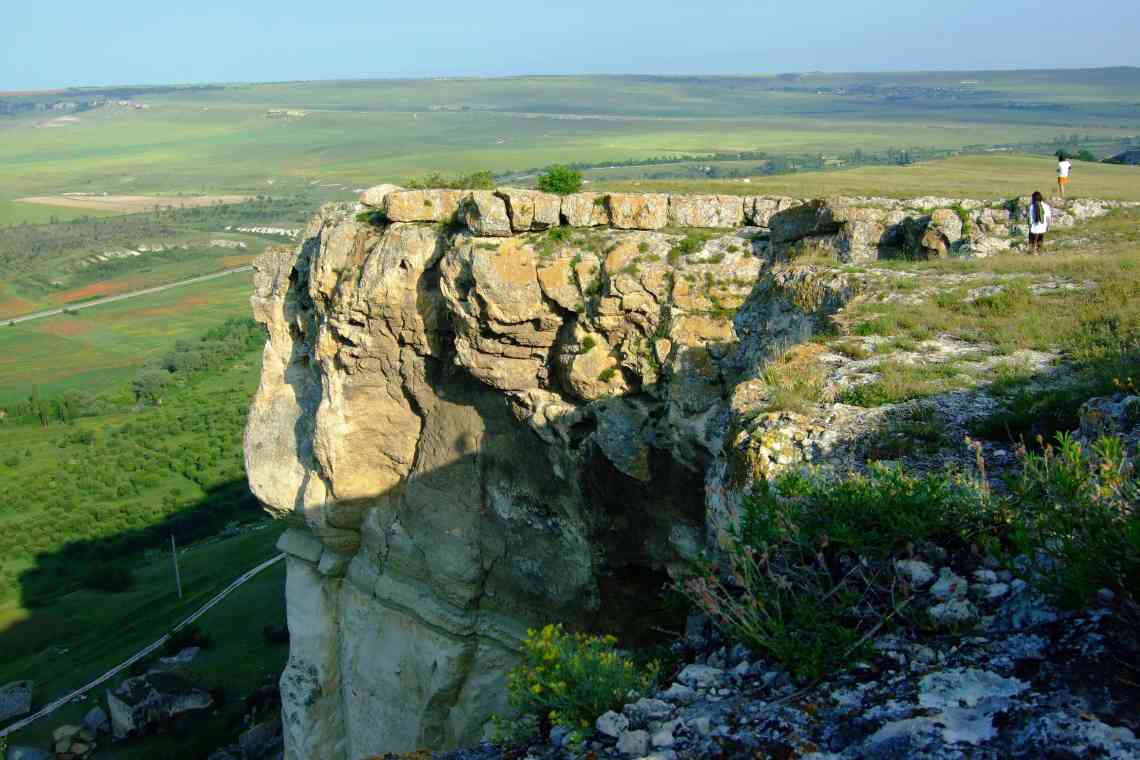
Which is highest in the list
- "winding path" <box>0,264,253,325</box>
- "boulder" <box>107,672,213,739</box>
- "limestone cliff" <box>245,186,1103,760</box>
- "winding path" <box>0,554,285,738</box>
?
"limestone cliff" <box>245,186,1103,760</box>

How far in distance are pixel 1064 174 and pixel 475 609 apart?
13265 millimetres

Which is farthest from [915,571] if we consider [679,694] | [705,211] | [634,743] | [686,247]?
[705,211]

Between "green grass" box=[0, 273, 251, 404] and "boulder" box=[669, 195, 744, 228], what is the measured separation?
5956cm

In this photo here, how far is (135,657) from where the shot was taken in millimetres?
25203

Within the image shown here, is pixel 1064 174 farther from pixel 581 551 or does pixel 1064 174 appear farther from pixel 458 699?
pixel 458 699

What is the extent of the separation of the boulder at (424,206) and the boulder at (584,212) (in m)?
2.01

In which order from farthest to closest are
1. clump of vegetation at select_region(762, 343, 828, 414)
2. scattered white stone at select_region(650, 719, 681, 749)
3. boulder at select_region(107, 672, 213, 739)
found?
boulder at select_region(107, 672, 213, 739) → clump of vegetation at select_region(762, 343, 828, 414) → scattered white stone at select_region(650, 719, 681, 749)

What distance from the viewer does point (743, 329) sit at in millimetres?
12344

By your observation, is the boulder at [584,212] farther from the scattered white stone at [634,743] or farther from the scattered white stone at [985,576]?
the scattered white stone at [634,743]

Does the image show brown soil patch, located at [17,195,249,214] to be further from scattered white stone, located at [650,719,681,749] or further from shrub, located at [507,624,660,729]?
scattered white stone, located at [650,719,681,749]

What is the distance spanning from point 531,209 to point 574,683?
10555 millimetres

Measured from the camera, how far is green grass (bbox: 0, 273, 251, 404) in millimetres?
66438

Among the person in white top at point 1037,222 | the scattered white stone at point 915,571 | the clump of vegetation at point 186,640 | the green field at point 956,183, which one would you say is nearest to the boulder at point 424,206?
the green field at point 956,183

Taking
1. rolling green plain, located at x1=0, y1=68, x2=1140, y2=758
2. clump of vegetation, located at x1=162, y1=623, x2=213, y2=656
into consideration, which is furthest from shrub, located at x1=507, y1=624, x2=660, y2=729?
clump of vegetation, located at x1=162, y1=623, x2=213, y2=656
